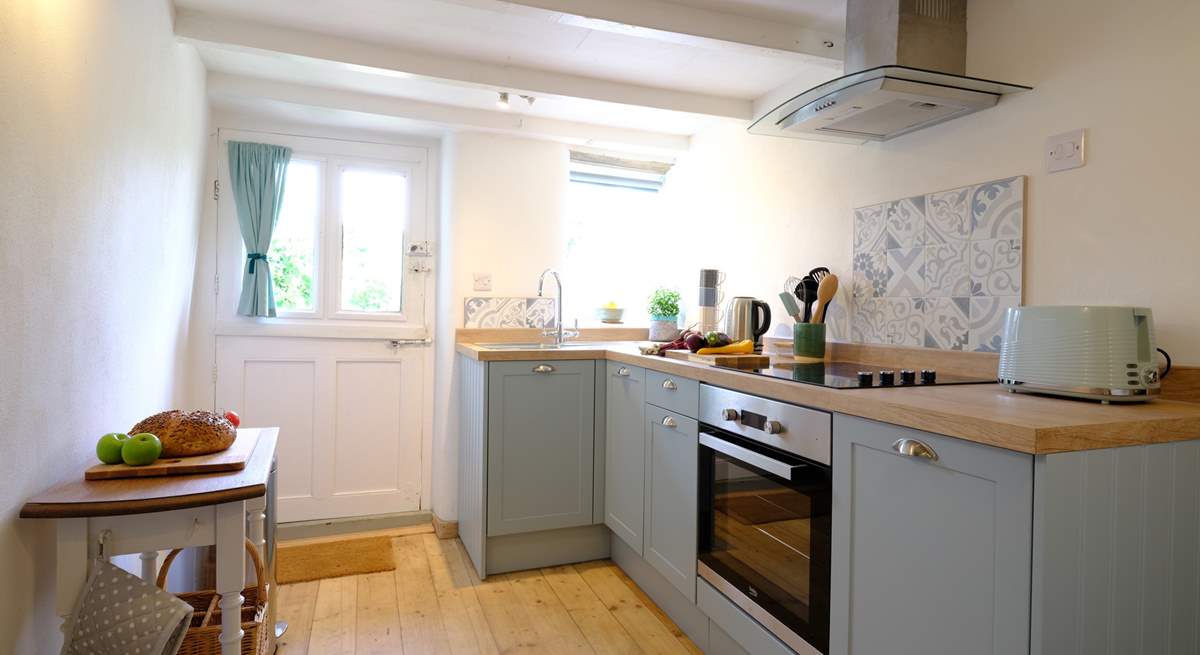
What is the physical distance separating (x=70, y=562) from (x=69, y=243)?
0.69 metres

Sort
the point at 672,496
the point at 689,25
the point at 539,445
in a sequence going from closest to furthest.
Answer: the point at 689,25, the point at 672,496, the point at 539,445

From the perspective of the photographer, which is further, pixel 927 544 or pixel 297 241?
pixel 297 241

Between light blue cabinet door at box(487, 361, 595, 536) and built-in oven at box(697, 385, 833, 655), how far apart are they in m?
0.86

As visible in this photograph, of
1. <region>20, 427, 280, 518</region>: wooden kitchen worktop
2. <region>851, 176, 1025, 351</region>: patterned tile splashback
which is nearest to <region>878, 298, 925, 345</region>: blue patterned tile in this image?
<region>851, 176, 1025, 351</region>: patterned tile splashback

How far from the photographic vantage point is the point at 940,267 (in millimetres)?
2109

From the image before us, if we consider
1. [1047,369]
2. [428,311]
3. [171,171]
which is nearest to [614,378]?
[428,311]

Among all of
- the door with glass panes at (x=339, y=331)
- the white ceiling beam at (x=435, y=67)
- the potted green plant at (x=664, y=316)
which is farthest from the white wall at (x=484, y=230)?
the white ceiling beam at (x=435, y=67)

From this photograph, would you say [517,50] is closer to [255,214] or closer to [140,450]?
[255,214]

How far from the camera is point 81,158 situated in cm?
149

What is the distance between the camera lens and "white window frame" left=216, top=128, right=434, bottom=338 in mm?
3162

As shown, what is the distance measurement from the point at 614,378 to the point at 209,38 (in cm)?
203

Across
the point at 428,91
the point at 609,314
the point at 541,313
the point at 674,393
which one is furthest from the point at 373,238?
the point at 674,393

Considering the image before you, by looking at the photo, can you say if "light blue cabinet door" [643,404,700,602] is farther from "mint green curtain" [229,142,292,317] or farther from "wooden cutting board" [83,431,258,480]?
"mint green curtain" [229,142,292,317]

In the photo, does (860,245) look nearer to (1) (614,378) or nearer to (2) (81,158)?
(1) (614,378)
